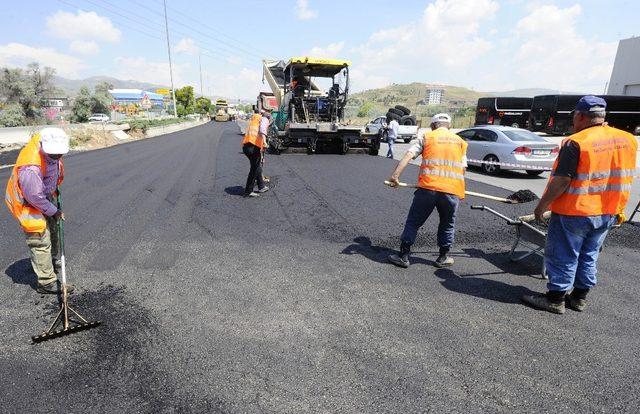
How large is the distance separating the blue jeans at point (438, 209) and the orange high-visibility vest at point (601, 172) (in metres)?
1.14

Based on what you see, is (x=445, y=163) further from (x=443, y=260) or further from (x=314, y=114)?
(x=314, y=114)

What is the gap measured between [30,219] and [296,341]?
252cm

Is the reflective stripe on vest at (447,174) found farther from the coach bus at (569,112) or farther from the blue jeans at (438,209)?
the coach bus at (569,112)

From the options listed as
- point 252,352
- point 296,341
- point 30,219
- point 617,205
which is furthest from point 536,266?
point 30,219

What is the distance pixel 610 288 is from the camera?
3.96 metres

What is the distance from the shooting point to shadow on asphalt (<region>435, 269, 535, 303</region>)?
373 centimetres

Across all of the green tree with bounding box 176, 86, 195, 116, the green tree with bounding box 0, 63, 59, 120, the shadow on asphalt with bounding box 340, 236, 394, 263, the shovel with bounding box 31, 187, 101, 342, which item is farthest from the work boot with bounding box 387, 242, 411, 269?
the green tree with bounding box 176, 86, 195, 116

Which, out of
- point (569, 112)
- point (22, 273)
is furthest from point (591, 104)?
point (569, 112)

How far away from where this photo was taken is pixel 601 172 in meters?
3.12

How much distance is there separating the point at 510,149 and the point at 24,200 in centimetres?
1079

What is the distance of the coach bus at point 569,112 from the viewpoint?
74.3ft

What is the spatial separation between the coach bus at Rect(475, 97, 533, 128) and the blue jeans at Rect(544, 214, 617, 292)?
2512 centimetres

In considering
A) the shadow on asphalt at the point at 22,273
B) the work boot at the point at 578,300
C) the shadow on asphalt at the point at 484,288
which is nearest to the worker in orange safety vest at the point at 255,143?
the shadow on asphalt at the point at 22,273

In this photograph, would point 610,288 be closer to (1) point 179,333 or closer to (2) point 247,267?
(2) point 247,267
